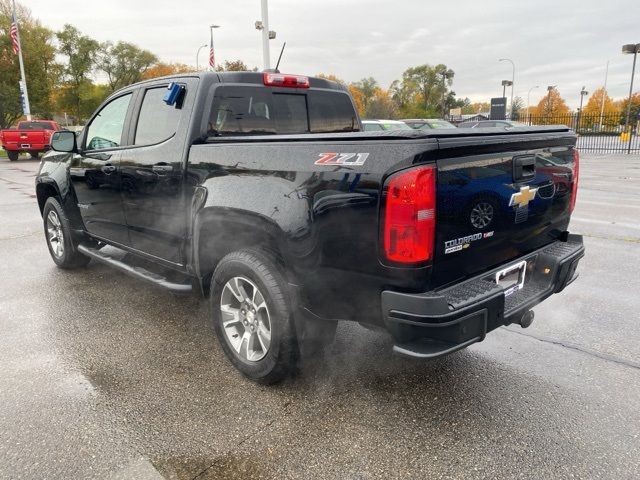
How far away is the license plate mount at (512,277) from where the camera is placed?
8.79 feet

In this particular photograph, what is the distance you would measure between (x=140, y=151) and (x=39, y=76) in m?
44.0

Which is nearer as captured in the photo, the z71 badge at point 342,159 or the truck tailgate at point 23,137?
the z71 badge at point 342,159

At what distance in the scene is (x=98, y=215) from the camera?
14.9 ft

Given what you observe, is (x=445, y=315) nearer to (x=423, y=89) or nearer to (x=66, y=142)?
(x=66, y=142)

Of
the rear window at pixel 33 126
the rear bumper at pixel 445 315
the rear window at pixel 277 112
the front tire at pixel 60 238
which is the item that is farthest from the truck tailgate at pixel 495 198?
the rear window at pixel 33 126

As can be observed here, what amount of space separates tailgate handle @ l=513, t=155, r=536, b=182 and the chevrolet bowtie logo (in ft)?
0.24

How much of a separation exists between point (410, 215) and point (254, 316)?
127cm

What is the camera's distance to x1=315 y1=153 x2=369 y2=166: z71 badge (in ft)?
7.53

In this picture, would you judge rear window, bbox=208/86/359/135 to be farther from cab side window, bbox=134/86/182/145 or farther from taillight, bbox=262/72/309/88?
cab side window, bbox=134/86/182/145

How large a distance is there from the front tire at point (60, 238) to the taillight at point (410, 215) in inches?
162

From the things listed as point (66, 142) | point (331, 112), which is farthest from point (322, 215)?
point (66, 142)

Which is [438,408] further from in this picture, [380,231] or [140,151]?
[140,151]

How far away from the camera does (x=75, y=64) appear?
168 ft

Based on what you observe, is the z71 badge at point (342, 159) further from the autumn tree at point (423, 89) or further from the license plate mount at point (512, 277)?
the autumn tree at point (423, 89)
